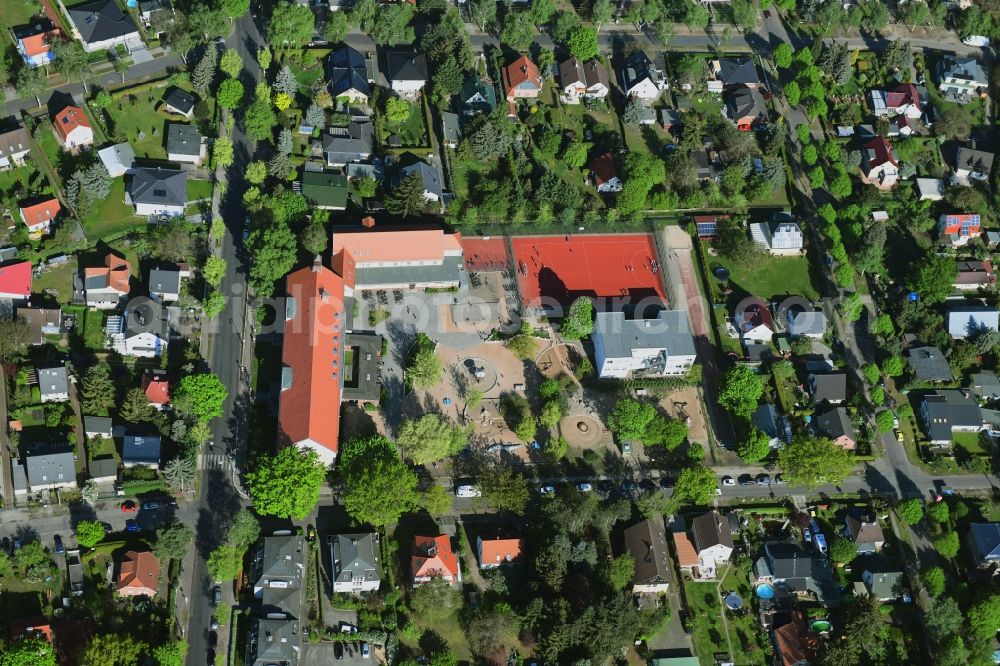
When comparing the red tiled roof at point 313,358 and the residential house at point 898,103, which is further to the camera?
the residential house at point 898,103

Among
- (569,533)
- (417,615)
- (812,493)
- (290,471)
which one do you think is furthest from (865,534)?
(290,471)

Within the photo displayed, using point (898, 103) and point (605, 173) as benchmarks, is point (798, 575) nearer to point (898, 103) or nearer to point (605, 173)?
point (605, 173)

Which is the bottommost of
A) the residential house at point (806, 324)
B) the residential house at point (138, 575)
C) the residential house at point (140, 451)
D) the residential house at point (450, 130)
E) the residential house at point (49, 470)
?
the residential house at point (138, 575)

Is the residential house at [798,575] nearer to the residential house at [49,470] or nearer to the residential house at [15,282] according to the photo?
the residential house at [49,470]

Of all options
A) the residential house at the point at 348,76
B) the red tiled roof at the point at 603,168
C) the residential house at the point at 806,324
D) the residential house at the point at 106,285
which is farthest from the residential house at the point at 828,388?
the residential house at the point at 106,285

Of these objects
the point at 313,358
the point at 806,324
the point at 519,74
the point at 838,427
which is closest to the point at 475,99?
the point at 519,74

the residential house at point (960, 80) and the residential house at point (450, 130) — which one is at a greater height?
the residential house at point (960, 80)
